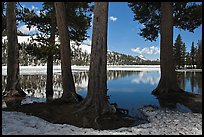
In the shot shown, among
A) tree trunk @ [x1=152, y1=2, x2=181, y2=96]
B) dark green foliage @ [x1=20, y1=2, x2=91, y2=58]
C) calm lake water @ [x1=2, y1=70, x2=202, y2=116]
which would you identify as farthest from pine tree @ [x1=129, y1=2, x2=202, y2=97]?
dark green foliage @ [x1=20, y1=2, x2=91, y2=58]

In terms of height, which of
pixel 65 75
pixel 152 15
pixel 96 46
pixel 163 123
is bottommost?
pixel 163 123

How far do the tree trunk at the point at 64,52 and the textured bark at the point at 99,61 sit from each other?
2049 millimetres

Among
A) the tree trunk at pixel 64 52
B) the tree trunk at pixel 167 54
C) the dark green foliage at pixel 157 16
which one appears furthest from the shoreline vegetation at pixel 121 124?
the dark green foliage at pixel 157 16

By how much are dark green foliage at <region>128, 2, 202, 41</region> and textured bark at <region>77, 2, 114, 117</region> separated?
264 inches

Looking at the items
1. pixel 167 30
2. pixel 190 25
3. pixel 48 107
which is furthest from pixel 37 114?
pixel 190 25

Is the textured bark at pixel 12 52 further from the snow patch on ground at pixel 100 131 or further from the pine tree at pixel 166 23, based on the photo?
the pine tree at pixel 166 23

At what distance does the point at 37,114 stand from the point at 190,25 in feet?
32.6

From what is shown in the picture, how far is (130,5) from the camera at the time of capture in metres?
13.2

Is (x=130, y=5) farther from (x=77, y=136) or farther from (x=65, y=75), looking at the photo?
(x=77, y=136)

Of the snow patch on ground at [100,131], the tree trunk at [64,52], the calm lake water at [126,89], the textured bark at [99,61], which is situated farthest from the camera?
the calm lake water at [126,89]

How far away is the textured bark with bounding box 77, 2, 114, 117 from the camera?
639cm

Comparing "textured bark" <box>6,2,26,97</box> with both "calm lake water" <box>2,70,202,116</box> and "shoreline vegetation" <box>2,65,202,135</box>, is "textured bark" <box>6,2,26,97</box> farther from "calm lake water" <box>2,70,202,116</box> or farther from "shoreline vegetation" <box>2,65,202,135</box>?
"shoreline vegetation" <box>2,65,202,135</box>

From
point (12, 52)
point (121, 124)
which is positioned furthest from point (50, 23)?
point (121, 124)

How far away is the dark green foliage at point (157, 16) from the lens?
1209cm
